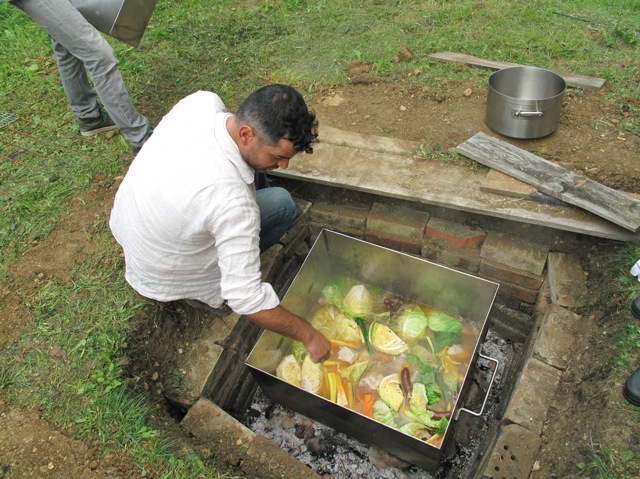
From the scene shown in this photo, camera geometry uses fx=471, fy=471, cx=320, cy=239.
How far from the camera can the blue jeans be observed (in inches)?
118

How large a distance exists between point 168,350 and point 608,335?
251 centimetres

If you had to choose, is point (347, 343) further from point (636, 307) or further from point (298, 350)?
point (636, 307)

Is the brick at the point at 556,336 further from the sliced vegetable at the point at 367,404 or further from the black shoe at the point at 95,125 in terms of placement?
the black shoe at the point at 95,125

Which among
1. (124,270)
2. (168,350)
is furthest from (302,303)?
(124,270)

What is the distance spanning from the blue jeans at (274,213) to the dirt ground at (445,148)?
1059 mm

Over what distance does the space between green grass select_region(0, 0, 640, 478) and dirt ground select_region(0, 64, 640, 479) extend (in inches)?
3.8

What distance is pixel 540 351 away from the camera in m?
2.70

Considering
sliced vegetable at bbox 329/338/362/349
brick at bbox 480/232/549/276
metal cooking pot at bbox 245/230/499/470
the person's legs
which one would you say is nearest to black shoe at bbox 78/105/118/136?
the person's legs

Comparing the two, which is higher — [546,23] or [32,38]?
[546,23]

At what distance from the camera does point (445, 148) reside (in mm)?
3453

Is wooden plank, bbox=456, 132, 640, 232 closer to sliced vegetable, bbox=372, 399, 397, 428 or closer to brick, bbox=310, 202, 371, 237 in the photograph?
brick, bbox=310, 202, 371, 237

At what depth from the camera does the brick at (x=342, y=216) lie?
351 cm

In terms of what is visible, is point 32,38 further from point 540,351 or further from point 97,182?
point 540,351

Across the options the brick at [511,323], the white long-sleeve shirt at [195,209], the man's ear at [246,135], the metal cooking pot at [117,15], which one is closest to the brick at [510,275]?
the brick at [511,323]
